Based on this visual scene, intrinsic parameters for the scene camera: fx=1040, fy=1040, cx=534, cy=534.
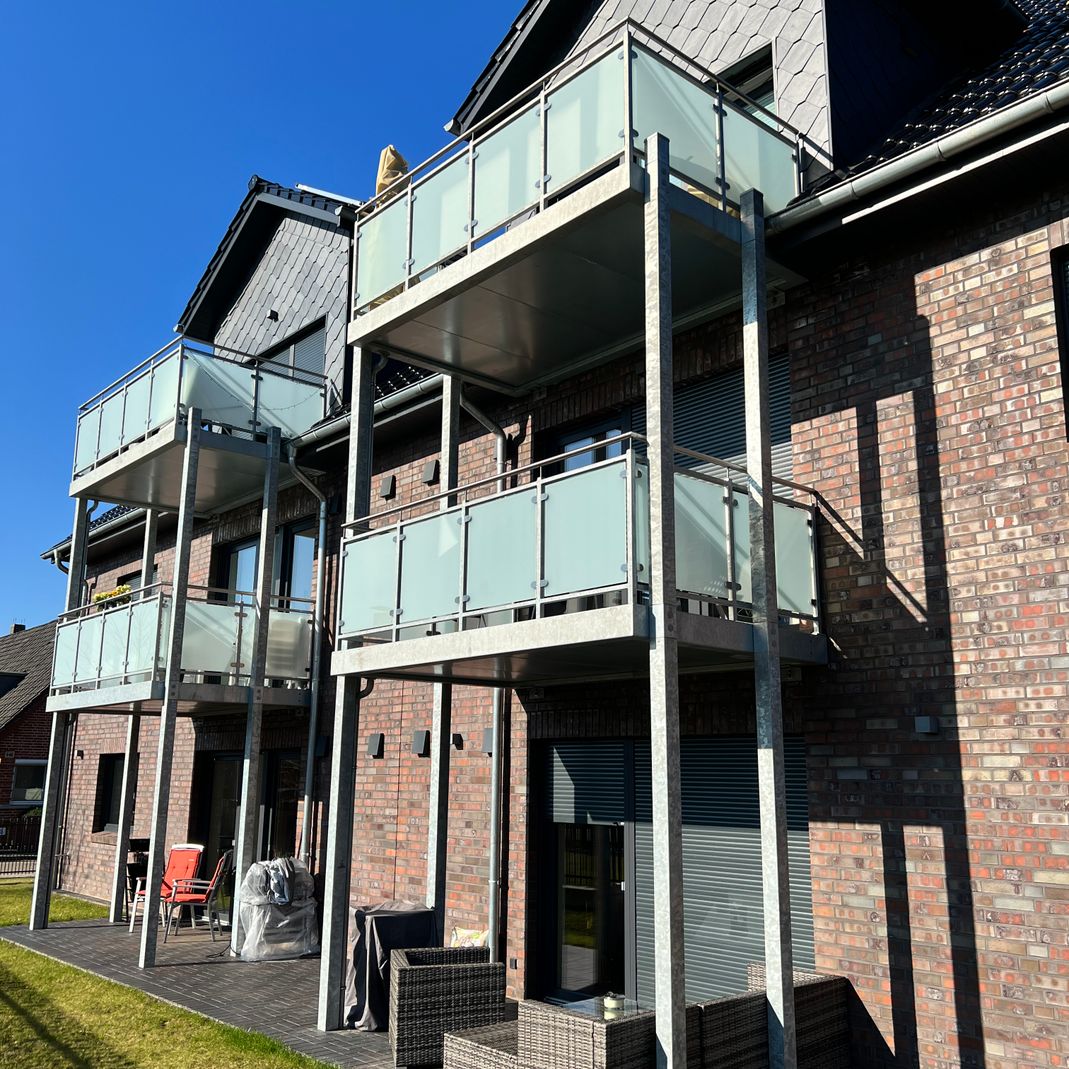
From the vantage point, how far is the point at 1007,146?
21.2 feet

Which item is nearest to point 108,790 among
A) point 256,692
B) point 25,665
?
point 256,692

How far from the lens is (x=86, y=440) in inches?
591

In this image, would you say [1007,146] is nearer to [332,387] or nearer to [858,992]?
[858,992]

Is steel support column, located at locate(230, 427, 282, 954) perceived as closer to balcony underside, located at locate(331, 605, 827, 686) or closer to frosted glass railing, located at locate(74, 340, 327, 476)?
frosted glass railing, located at locate(74, 340, 327, 476)

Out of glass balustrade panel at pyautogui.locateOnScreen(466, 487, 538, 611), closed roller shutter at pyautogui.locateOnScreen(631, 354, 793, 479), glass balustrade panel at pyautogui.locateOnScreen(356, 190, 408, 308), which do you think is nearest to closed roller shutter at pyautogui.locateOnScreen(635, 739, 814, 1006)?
glass balustrade panel at pyautogui.locateOnScreen(466, 487, 538, 611)

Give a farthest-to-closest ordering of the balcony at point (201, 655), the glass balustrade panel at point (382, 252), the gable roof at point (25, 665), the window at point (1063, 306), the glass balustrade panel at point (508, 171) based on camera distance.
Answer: the gable roof at point (25, 665), the balcony at point (201, 655), the glass balustrade panel at point (382, 252), the glass balustrade panel at point (508, 171), the window at point (1063, 306)

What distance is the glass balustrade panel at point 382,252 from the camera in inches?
363

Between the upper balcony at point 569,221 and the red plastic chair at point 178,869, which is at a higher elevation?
the upper balcony at point 569,221

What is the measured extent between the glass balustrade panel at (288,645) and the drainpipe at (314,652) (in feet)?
0.41

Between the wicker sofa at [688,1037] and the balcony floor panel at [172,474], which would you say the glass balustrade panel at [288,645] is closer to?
the balcony floor panel at [172,474]

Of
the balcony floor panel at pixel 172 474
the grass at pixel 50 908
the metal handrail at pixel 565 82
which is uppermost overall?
the metal handrail at pixel 565 82

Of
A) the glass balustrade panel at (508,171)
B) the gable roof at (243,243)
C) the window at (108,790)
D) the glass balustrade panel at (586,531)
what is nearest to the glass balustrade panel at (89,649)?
the window at (108,790)

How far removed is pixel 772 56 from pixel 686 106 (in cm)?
201

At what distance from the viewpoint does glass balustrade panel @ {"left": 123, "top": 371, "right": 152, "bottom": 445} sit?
13.4 metres
